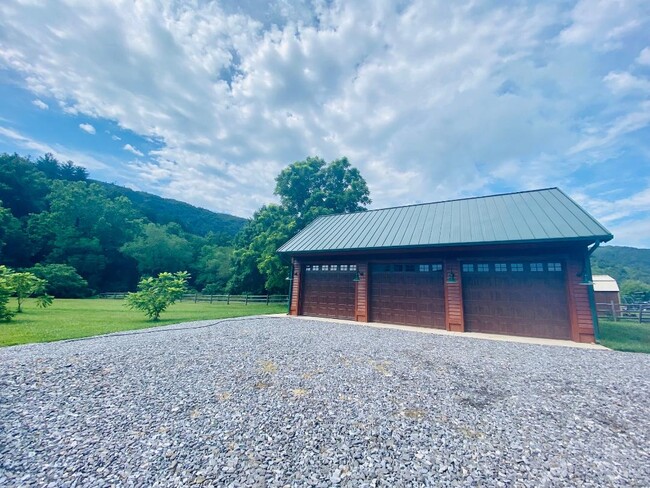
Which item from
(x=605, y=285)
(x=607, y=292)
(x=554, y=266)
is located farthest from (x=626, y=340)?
(x=605, y=285)

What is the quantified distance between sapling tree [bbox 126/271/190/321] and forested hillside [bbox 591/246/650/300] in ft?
166

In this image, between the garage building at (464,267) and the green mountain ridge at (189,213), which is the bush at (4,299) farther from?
the green mountain ridge at (189,213)

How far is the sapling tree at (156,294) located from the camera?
12219 millimetres

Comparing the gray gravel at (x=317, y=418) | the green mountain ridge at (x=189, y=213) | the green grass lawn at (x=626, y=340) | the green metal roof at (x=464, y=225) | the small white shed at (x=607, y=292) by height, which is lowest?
the gray gravel at (x=317, y=418)

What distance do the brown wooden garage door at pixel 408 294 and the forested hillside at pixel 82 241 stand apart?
26119mm

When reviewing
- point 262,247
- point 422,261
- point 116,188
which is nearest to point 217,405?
point 422,261

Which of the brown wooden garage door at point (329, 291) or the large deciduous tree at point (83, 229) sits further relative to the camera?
the large deciduous tree at point (83, 229)

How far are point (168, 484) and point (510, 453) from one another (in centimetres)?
350

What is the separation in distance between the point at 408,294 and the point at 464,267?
2.36 m

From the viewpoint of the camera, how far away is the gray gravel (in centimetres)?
264

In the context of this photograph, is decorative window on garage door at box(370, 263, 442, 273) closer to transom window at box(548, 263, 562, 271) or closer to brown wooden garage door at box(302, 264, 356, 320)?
brown wooden garage door at box(302, 264, 356, 320)

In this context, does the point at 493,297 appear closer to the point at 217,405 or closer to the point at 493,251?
the point at 493,251

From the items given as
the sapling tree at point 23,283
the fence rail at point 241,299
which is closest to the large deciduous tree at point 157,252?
the fence rail at point 241,299

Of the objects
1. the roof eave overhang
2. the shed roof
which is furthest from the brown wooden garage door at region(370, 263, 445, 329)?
the shed roof
